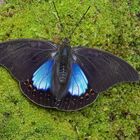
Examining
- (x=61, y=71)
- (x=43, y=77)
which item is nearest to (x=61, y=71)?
(x=61, y=71)

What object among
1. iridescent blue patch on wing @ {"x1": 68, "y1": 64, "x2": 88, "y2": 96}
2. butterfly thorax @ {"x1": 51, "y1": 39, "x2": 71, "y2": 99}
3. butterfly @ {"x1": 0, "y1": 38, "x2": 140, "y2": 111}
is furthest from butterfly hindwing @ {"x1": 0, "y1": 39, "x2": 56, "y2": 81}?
iridescent blue patch on wing @ {"x1": 68, "y1": 64, "x2": 88, "y2": 96}

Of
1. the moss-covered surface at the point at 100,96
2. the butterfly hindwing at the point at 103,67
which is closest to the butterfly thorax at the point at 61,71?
the butterfly hindwing at the point at 103,67

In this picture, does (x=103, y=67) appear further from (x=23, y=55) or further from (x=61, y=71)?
(x=23, y=55)

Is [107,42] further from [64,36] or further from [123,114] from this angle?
[123,114]

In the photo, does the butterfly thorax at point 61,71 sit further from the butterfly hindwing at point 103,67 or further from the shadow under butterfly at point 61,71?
the butterfly hindwing at point 103,67

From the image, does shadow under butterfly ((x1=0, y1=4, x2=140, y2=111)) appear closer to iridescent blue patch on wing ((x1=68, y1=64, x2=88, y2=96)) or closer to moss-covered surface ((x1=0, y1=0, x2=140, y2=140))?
iridescent blue patch on wing ((x1=68, y1=64, x2=88, y2=96))

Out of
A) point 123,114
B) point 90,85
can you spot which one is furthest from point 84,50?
point 123,114
